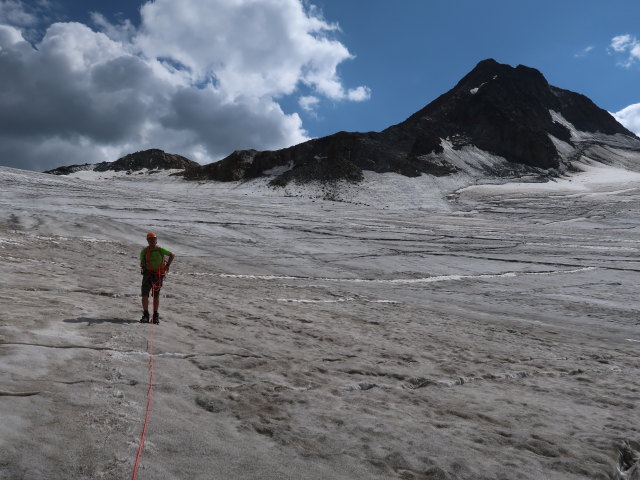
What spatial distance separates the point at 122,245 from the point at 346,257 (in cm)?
860

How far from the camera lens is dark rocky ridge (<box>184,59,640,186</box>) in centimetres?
6769

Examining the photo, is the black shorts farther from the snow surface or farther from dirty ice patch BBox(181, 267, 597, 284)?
dirty ice patch BBox(181, 267, 597, 284)

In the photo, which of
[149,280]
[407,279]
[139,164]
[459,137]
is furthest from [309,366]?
[139,164]

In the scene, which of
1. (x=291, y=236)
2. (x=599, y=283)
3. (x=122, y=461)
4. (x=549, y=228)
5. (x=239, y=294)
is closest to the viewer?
(x=122, y=461)

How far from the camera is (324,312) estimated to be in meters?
10.3

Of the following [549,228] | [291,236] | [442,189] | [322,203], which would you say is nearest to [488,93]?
[442,189]

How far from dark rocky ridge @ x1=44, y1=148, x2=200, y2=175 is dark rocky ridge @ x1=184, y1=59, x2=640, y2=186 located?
16.8 m

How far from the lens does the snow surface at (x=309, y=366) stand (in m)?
3.84

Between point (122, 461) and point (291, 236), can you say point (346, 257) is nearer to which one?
point (291, 236)

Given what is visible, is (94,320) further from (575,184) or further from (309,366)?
(575,184)

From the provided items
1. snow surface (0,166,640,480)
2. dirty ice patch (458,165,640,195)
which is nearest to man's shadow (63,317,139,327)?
snow surface (0,166,640,480)

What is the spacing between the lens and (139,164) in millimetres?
86438

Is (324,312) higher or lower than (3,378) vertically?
lower

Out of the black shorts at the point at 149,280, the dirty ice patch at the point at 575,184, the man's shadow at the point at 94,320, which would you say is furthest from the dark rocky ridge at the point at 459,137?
the man's shadow at the point at 94,320
